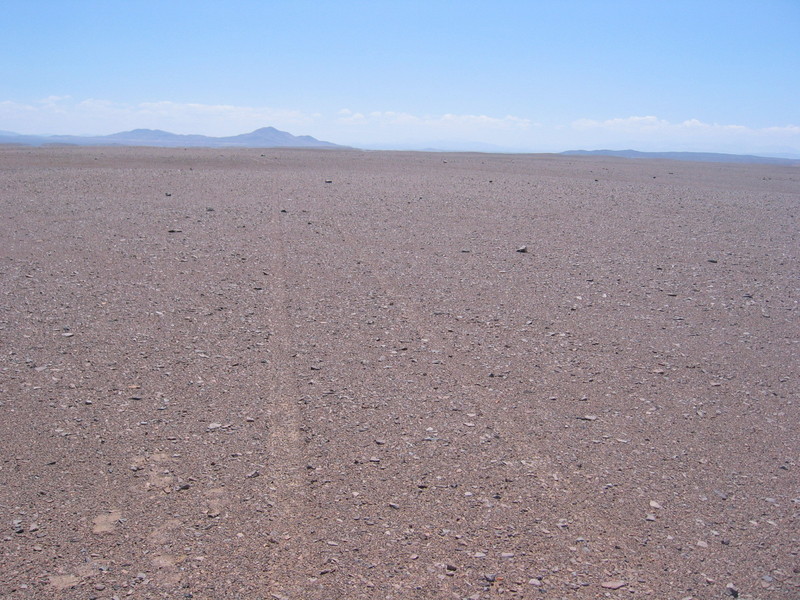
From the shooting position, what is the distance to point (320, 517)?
13.4 feet

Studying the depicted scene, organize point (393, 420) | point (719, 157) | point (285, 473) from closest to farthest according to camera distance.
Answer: point (285, 473) → point (393, 420) → point (719, 157)

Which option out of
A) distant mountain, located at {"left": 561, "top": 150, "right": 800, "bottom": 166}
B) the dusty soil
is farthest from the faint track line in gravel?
distant mountain, located at {"left": 561, "top": 150, "right": 800, "bottom": 166}

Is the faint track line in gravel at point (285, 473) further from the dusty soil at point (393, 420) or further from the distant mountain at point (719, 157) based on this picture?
the distant mountain at point (719, 157)

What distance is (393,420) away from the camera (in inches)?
211

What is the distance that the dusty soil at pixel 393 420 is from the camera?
3.71 m

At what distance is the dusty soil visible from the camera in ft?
12.2

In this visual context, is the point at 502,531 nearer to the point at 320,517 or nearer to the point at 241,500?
the point at 320,517

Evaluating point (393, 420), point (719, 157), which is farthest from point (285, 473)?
point (719, 157)

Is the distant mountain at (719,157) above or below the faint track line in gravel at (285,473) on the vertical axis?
above

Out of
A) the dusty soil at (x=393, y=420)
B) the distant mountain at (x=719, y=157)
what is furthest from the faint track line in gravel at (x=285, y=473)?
the distant mountain at (x=719, y=157)

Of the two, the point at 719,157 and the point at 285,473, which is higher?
the point at 719,157

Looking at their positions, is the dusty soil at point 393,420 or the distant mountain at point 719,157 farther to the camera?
the distant mountain at point 719,157

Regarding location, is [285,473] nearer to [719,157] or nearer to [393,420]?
[393,420]

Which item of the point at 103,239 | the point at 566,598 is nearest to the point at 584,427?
the point at 566,598
